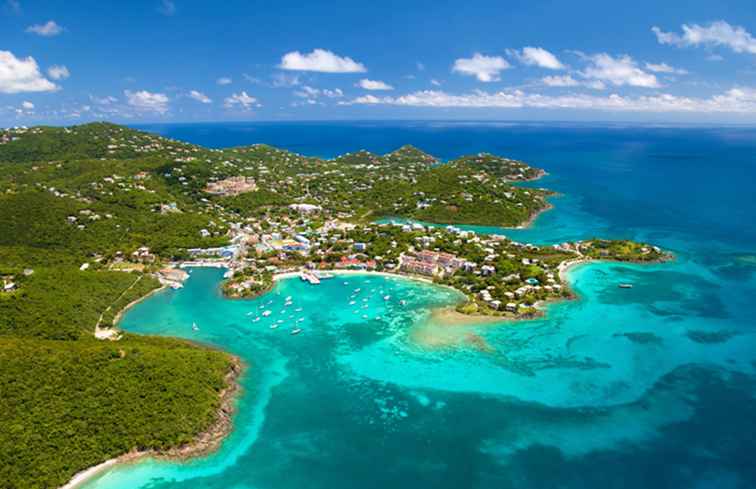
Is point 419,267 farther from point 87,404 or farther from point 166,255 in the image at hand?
point 87,404

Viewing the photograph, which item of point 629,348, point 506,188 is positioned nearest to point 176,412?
point 629,348

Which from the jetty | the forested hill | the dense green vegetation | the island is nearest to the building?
the island

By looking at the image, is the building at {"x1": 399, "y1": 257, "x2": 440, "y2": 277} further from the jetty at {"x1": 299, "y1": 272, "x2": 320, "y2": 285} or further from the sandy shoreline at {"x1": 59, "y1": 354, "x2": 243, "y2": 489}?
the sandy shoreline at {"x1": 59, "y1": 354, "x2": 243, "y2": 489}

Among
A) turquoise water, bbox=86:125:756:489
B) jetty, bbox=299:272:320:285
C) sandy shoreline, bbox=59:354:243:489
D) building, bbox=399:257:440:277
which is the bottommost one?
sandy shoreline, bbox=59:354:243:489

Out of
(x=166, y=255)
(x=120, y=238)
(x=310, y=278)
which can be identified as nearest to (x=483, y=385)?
(x=310, y=278)

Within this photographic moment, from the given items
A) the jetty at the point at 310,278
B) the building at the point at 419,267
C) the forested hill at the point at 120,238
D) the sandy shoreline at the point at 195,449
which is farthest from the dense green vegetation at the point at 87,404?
the building at the point at 419,267

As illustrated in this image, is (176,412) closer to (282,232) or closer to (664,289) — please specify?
(282,232)

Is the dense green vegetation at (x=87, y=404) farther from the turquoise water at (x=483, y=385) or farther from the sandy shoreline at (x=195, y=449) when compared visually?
the turquoise water at (x=483, y=385)
